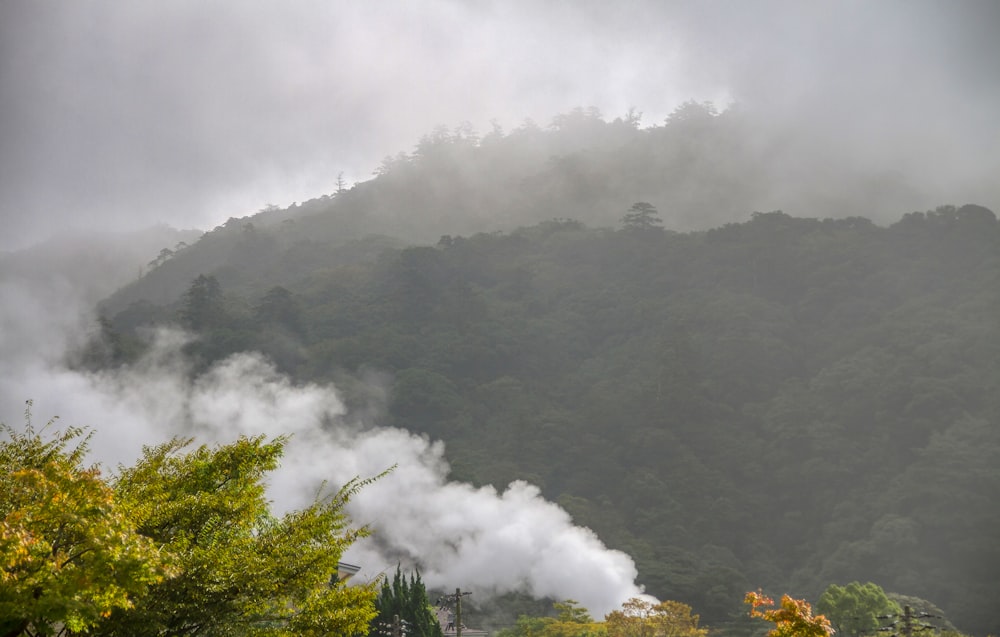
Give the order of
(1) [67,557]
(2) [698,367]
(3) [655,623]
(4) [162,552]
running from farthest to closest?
(2) [698,367]
(3) [655,623]
(4) [162,552]
(1) [67,557]

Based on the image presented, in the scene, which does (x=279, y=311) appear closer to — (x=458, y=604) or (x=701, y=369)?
(x=701, y=369)

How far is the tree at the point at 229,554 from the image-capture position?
1303cm

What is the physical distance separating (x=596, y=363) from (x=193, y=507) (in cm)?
11460

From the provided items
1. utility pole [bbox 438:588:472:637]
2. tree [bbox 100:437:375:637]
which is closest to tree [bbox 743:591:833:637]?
tree [bbox 100:437:375:637]

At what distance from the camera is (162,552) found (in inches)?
471

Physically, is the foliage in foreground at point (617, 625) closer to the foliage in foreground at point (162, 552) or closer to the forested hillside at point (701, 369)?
the forested hillside at point (701, 369)

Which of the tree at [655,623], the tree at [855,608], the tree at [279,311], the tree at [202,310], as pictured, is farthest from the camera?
the tree at [279,311]

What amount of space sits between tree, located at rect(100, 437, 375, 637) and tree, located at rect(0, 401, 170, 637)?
1043 mm

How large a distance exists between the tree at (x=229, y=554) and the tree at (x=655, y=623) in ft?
143

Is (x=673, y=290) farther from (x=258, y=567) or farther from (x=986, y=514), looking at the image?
(x=258, y=567)

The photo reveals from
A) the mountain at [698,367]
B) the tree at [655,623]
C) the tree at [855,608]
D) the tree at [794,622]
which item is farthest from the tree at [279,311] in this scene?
the tree at [794,622]

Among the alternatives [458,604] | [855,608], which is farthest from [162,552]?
[855,608]

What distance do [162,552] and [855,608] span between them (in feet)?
196

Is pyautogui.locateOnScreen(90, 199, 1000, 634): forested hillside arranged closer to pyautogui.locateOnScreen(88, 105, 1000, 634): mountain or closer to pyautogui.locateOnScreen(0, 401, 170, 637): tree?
pyautogui.locateOnScreen(88, 105, 1000, 634): mountain
